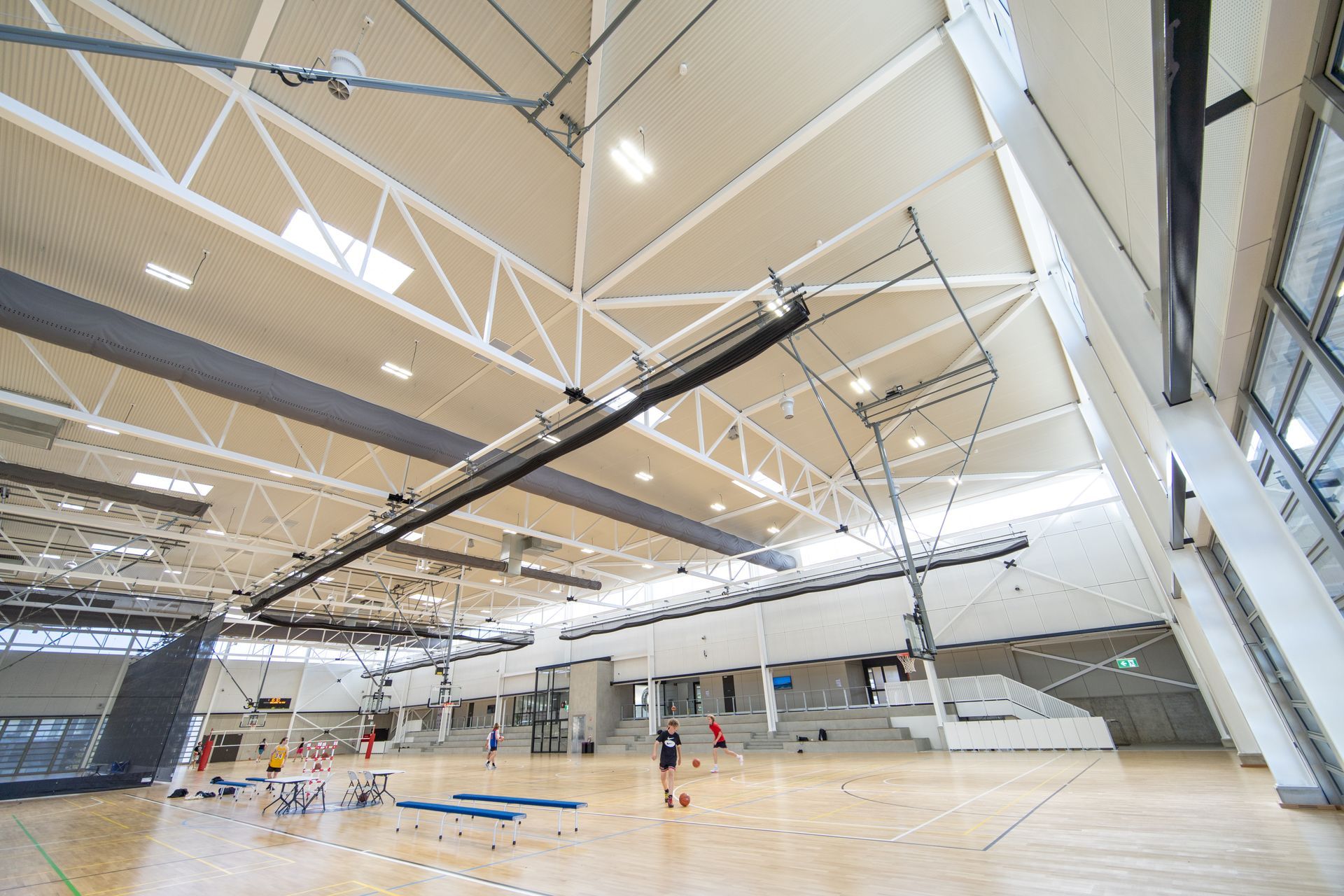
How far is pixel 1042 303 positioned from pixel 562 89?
9085mm

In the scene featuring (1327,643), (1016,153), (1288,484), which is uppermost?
(1016,153)

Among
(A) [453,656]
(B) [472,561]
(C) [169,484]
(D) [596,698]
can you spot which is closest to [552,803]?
(B) [472,561]

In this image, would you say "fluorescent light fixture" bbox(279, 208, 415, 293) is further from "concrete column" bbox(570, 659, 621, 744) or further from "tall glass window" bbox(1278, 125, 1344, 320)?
"concrete column" bbox(570, 659, 621, 744)

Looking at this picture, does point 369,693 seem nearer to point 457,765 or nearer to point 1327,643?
point 457,765

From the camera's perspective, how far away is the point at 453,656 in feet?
103

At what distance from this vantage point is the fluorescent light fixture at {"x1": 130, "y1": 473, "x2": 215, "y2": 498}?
517 inches

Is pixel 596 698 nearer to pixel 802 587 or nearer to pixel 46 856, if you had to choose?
pixel 802 587

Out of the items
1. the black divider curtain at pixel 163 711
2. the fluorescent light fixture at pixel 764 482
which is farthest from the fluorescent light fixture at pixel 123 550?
the fluorescent light fixture at pixel 764 482

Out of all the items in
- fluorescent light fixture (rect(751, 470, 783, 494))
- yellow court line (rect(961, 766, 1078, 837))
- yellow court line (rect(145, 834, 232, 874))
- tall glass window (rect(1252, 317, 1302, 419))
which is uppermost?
fluorescent light fixture (rect(751, 470, 783, 494))

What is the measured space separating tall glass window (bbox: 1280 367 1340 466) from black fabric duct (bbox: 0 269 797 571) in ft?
36.0

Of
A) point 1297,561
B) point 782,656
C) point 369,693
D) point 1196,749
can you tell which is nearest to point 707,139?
point 1297,561

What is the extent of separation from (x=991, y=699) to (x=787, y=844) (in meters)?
14.1

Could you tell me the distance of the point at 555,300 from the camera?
9.05m

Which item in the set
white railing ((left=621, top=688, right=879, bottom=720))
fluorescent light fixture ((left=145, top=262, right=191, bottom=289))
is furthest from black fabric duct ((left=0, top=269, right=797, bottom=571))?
white railing ((left=621, top=688, right=879, bottom=720))
